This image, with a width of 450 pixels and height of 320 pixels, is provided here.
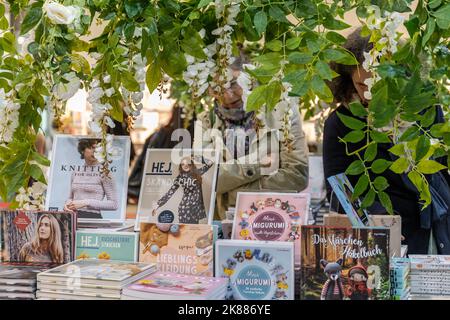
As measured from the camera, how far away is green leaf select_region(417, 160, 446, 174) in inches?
49.0

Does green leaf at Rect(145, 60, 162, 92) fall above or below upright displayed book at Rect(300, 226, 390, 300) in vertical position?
above

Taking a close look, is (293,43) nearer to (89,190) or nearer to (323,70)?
(323,70)

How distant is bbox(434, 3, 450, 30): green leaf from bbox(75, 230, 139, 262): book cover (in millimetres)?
913

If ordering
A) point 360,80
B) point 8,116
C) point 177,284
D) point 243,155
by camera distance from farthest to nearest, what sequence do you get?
point 243,155
point 360,80
point 8,116
point 177,284

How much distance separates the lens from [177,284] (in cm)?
129

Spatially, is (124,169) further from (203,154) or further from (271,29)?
(271,29)

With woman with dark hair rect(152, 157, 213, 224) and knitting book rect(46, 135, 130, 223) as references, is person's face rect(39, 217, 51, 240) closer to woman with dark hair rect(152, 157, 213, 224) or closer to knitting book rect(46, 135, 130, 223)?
knitting book rect(46, 135, 130, 223)

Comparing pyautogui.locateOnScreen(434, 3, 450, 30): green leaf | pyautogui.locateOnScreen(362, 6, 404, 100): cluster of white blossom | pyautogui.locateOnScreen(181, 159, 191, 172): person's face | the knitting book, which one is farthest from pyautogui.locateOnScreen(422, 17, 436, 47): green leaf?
the knitting book

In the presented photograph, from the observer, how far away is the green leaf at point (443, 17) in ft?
3.50

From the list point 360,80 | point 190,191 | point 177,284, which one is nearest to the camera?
point 177,284

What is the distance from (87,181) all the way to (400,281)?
922 mm

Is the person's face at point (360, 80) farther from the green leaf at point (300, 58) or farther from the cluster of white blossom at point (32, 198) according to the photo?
the cluster of white blossom at point (32, 198)

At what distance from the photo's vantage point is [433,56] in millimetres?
1202

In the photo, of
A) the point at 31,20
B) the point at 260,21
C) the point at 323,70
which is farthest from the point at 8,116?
the point at 323,70
